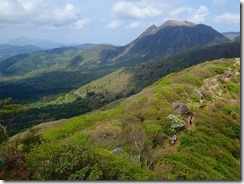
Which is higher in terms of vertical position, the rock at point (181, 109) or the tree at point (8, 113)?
the tree at point (8, 113)

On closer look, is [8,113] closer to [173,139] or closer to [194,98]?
[173,139]

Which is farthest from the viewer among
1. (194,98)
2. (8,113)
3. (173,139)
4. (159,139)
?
(194,98)

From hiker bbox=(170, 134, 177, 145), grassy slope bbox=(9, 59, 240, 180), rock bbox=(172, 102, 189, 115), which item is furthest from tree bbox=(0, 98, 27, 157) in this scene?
rock bbox=(172, 102, 189, 115)

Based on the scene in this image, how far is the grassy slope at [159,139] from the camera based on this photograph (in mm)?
23562

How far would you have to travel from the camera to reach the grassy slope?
77.3 feet

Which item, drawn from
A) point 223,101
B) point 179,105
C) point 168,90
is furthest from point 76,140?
point 223,101

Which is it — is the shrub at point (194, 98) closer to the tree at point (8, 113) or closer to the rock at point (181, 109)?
the rock at point (181, 109)

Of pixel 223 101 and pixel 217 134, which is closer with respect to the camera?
pixel 217 134

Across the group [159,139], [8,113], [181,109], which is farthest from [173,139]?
[8,113]

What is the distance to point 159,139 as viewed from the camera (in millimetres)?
35125

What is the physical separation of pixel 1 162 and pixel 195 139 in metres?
21.0

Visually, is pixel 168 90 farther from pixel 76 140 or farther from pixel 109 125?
pixel 76 140

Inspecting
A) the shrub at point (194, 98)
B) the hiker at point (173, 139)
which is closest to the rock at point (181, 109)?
the shrub at point (194, 98)

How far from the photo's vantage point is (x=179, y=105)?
144 feet
